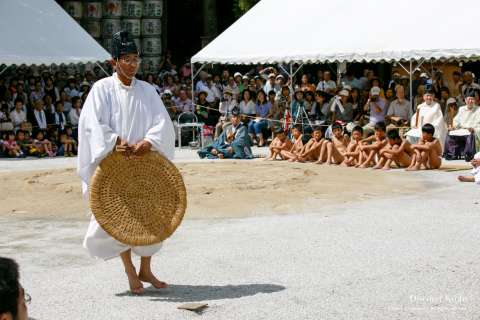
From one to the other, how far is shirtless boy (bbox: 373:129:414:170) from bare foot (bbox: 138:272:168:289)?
763 cm

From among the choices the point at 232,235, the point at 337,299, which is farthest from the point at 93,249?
the point at 232,235

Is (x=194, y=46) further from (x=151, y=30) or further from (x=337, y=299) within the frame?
(x=337, y=299)

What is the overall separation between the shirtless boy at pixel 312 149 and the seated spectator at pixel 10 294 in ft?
38.8

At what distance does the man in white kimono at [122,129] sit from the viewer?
5941mm

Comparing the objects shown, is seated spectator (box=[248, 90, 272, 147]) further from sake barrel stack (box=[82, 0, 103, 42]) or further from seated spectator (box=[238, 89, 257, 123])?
sake barrel stack (box=[82, 0, 103, 42])

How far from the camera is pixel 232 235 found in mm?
7988

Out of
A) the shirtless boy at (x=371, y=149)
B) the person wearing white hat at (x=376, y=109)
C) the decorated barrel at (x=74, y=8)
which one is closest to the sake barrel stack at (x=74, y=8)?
the decorated barrel at (x=74, y=8)

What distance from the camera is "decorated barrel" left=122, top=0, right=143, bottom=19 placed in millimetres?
23297

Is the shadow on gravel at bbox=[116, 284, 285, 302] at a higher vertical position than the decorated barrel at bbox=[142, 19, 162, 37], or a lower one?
lower

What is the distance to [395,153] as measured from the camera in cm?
1325

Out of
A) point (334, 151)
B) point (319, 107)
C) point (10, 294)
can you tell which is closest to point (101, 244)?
point (10, 294)

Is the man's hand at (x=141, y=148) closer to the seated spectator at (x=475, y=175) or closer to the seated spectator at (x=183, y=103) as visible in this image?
the seated spectator at (x=475, y=175)

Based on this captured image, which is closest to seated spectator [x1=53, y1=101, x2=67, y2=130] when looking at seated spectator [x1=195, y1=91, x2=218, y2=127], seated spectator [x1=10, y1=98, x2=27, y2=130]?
seated spectator [x1=10, y1=98, x2=27, y2=130]

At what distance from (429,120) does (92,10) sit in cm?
1158
